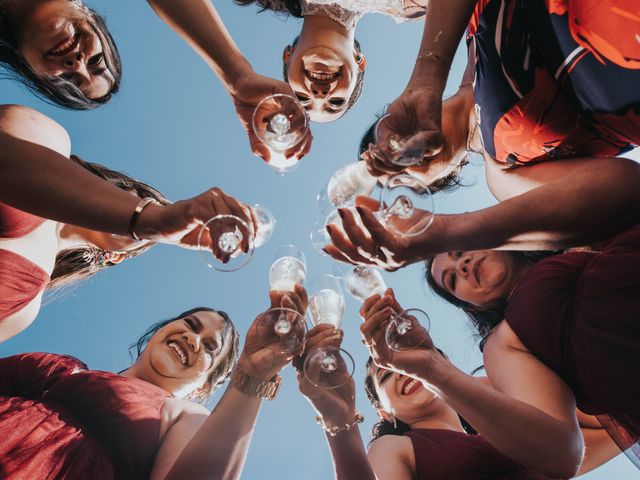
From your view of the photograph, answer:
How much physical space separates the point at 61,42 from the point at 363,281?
8.07 ft

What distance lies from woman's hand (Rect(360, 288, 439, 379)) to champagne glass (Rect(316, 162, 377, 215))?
25.1 inches

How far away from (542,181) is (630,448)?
1.28 metres

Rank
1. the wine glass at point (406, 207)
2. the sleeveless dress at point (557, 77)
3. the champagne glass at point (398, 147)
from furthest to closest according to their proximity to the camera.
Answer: the champagne glass at point (398, 147) < the wine glass at point (406, 207) < the sleeveless dress at point (557, 77)

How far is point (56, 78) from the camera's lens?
8.36ft

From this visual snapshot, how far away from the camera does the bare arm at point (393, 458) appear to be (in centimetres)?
233

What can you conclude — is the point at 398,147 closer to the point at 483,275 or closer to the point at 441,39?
the point at 441,39

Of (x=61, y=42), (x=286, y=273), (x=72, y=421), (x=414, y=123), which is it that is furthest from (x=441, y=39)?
(x=72, y=421)

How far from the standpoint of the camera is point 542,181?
63.1 inches

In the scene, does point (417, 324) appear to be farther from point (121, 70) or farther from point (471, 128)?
point (121, 70)

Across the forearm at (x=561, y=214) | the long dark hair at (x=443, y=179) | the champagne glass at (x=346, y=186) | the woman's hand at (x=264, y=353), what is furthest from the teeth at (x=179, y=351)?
the forearm at (x=561, y=214)

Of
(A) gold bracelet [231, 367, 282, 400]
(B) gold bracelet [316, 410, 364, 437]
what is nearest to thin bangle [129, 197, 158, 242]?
(A) gold bracelet [231, 367, 282, 400]

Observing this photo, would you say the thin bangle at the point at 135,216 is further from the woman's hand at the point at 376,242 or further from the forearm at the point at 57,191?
the woman's hand at the point at 376,242

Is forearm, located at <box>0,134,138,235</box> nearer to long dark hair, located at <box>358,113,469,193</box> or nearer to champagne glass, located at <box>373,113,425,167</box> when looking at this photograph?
champagne glass, located at <box>373,113,425,167</box>

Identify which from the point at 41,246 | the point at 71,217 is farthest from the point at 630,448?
the point at 41,246
